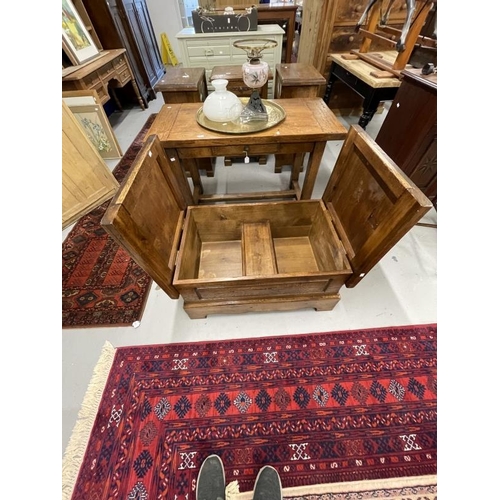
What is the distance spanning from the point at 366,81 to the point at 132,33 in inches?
119

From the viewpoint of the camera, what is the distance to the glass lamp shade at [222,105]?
4.05ft

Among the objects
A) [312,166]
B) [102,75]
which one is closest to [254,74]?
[312,166]

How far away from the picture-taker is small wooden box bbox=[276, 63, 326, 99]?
5.69 feet

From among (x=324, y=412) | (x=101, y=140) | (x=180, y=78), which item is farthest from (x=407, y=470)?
(x=101, y=140)

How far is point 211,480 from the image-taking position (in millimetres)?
858

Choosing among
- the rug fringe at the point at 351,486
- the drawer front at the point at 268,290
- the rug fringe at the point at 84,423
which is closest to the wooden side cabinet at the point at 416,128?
the drawer front at the point at 268,290

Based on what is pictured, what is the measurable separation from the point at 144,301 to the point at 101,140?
1.88 metres

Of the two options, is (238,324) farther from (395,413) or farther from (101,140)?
(101,140)

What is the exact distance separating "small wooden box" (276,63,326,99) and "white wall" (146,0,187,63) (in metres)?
4.38

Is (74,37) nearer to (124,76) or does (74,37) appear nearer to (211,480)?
(124,76)

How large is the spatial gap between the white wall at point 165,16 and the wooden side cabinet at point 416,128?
5.21 meters

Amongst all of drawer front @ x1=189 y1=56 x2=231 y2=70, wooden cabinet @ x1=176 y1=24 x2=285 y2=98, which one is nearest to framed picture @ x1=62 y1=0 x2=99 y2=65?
wooden cabinet @ x1=176 y1=24 x2=285 y2=98

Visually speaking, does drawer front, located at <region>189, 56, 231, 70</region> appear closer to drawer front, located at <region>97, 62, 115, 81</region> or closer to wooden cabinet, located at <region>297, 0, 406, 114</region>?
drawer front, located at <region>97, 62, 115, 81</region>

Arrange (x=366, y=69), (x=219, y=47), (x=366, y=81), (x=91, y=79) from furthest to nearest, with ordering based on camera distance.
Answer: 1. (x=219, y=47)
2. (x=91, y=79)
3. (x=366, y=69)
4. (x=366, y=81)
